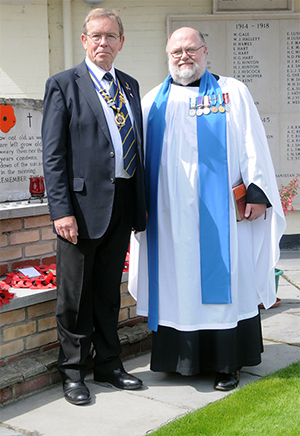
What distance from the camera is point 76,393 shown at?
298 centimetres

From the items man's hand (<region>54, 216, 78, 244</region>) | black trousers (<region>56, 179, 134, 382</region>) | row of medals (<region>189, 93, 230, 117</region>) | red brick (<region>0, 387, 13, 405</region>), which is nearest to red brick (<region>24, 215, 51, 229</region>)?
black trousers (<region>56, 179, 134, 382</region>)

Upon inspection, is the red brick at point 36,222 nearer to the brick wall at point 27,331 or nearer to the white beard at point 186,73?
the brick wall at point 27,331

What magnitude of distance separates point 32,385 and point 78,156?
49.1 inches

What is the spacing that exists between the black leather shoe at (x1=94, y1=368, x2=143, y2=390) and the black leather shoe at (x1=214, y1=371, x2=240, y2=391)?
414 millimetres

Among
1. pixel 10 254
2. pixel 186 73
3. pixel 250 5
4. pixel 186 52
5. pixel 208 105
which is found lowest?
pixel 10 254

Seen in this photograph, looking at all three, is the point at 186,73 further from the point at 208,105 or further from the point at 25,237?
the point at 25,237

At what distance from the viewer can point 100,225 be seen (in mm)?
2914

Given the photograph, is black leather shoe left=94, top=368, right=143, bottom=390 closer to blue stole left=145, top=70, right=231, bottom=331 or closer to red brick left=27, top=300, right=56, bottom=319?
red brick left=27, top=300, right=56, bottom=319

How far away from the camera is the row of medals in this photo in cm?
318

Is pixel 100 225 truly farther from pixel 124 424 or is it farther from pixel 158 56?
pixel 158 56

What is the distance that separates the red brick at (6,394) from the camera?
2959 millimetres

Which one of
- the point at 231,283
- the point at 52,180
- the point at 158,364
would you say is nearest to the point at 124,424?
the point at 158,364

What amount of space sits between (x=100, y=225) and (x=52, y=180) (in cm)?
32

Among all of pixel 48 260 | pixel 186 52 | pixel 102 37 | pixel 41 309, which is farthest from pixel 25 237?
pixel 186 52
